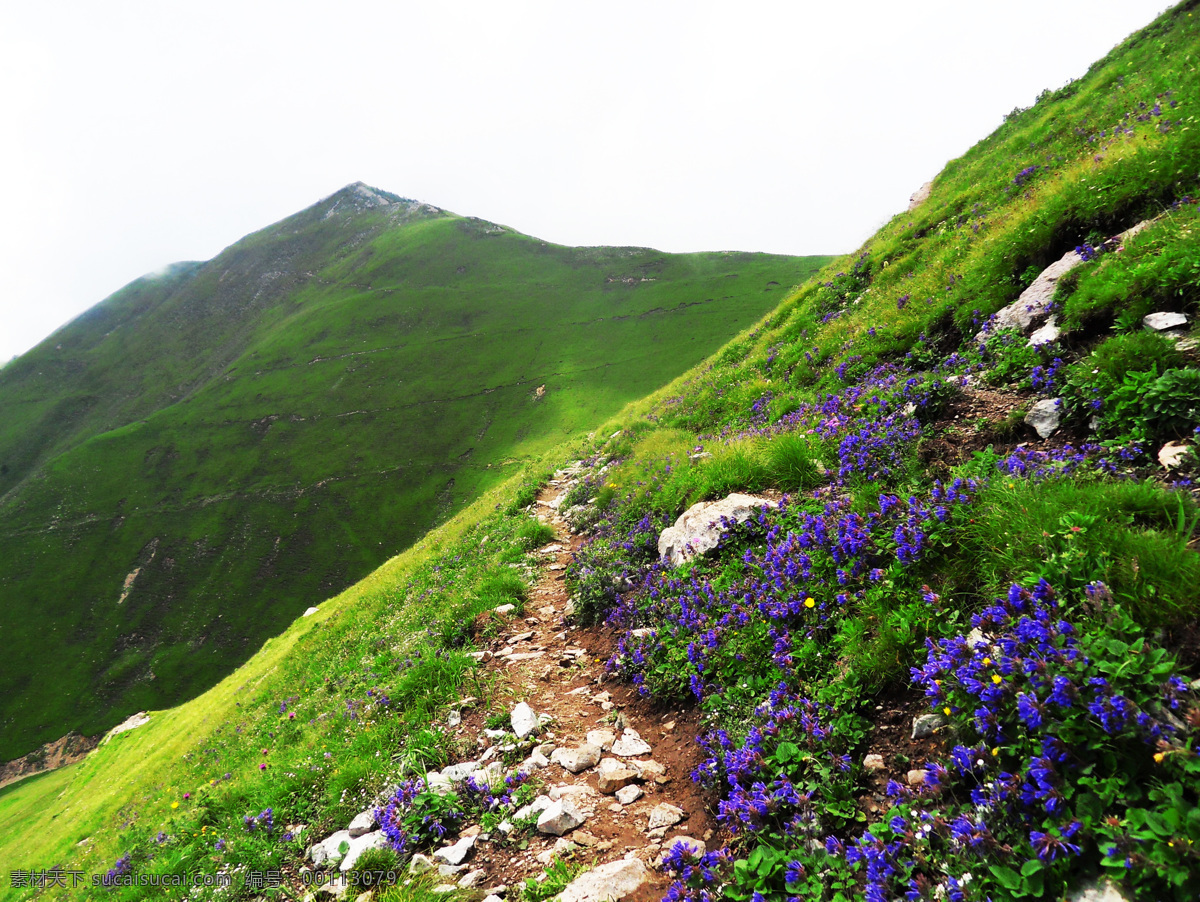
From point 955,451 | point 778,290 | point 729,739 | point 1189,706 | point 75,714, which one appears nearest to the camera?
point 1189,706

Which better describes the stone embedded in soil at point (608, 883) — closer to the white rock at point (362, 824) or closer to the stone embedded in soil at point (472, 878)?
the stone embedded in soil at point (472, 878)

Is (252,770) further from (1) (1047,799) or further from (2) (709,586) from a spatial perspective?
(1) (1047,799)

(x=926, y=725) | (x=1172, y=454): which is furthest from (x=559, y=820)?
(x=1172, y=454)

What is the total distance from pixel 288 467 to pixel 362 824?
161436 mm

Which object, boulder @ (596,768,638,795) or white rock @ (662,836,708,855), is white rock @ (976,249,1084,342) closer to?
white rock @ (662,836,708,855)

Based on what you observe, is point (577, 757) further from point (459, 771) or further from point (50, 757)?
point (50, 757)

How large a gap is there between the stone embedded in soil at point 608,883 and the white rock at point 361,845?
241cm

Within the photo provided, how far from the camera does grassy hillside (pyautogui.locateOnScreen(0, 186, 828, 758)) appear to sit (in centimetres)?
11006

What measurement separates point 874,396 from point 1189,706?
5.87 meters

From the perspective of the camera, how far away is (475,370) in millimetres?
160250

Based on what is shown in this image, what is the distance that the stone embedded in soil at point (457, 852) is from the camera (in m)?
4.94

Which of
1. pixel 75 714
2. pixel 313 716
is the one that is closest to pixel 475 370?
pixel 75 714

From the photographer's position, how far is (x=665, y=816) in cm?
471

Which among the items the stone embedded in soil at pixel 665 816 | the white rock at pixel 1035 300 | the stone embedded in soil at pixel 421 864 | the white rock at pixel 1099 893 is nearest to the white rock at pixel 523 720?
the stone embedded in soil at pixel 421 864
